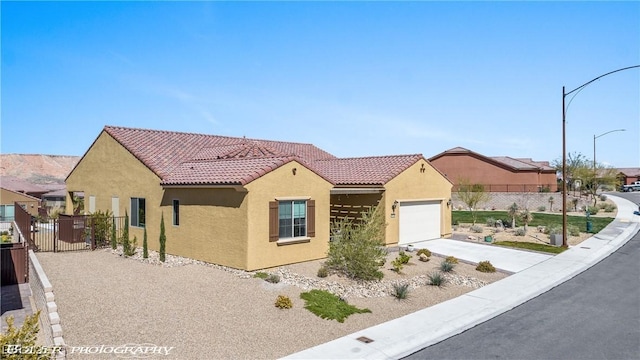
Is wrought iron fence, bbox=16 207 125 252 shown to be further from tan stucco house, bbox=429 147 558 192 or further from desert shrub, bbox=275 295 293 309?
tan stucco house, bbox=429 147 558 192

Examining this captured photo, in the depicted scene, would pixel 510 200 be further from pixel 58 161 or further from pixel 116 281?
pixel 58 161

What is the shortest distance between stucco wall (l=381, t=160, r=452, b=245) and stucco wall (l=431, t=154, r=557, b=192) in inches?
1116

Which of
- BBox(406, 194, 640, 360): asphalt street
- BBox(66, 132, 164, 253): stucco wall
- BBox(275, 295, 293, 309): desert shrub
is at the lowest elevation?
BBox(406, 194, 640, 360): asphalt street

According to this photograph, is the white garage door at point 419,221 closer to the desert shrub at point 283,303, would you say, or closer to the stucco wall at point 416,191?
the stucco wall at point 416,191

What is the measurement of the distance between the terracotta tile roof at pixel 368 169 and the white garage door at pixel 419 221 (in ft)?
6.29

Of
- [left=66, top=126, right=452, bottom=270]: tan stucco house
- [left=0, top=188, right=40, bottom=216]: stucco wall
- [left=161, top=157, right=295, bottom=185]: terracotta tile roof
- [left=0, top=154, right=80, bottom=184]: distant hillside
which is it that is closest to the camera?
[left=161, top=157, right=295, bottom=185]: terracotta tile roof

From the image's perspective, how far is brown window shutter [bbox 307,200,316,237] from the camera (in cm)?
1678

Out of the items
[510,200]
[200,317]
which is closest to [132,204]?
[200,317]

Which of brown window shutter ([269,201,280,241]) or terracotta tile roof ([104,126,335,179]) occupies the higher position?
terracotta tile roof ([104,126,335,179])

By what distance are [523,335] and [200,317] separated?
25.9 ft

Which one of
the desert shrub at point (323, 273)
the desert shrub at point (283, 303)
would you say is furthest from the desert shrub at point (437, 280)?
the desert shrub at point (283, 303)

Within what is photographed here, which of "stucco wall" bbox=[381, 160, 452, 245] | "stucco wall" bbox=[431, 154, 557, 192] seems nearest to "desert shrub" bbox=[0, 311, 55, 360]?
"stucco wall" bbox=[381, 160, 452, 245]

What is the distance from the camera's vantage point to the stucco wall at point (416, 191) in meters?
20.7

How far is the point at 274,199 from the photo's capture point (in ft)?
51.1
